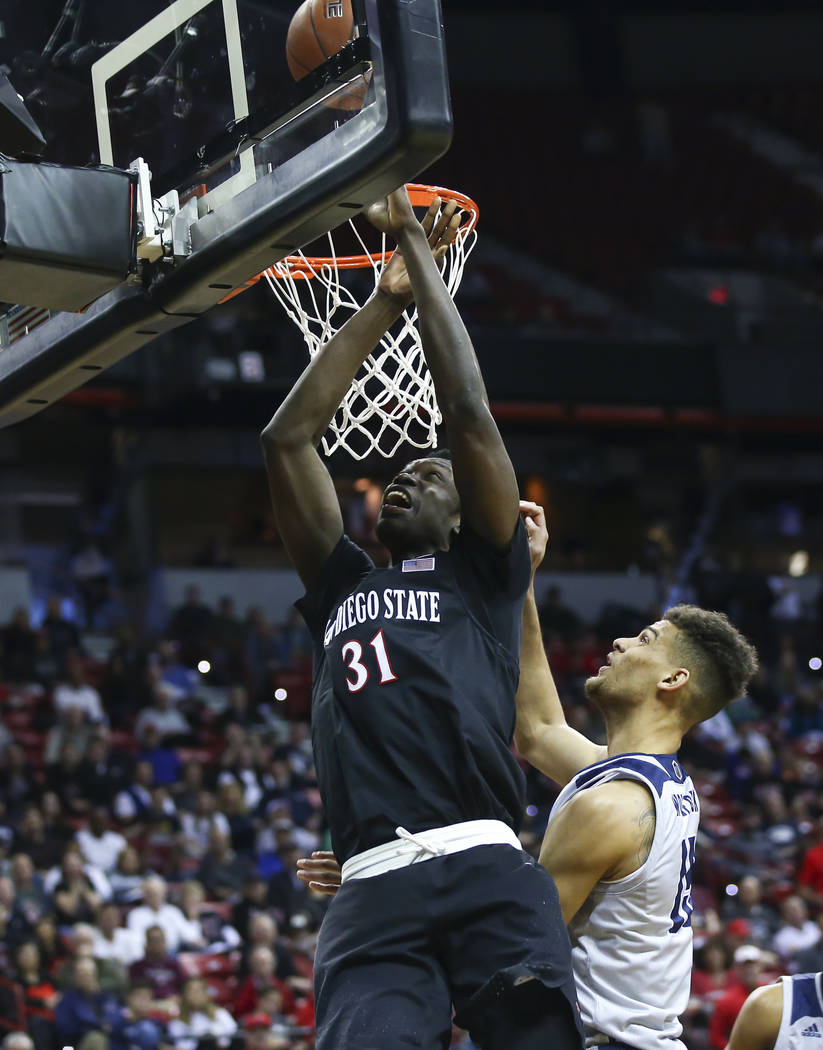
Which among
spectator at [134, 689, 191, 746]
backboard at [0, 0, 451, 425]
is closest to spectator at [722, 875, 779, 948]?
spectator at [134, 689, 191, 746]

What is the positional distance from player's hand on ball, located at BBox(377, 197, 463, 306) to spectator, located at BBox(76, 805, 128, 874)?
7437 millimetres

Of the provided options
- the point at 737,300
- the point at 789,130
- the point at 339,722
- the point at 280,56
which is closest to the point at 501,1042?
the point at 339,722

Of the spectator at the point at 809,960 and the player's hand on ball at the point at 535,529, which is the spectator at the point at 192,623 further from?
the player's hand on ball at the point at 535,529

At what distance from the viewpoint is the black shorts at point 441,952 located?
2820 mm

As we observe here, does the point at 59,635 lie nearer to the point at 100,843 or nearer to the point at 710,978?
the point at 100,843

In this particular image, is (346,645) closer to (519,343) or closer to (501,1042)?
(501,1042)

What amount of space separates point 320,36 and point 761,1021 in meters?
2.70

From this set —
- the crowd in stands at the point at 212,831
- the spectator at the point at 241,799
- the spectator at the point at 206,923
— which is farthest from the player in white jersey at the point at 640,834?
the spectator at the point at 241,799

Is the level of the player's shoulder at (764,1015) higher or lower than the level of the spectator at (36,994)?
higher

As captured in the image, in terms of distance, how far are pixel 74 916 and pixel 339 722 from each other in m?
6.68

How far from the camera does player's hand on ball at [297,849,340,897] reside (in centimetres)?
348

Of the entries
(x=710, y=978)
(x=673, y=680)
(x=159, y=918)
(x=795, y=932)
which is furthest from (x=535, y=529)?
(x=795, y=932)

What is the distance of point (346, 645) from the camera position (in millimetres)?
3156

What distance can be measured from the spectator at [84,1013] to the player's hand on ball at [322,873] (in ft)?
15.5
